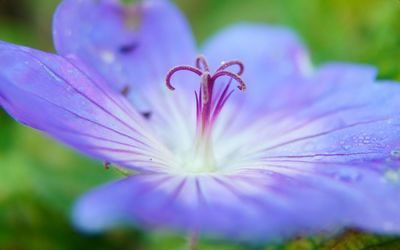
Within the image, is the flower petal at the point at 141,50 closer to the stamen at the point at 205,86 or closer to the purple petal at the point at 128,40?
the purple petal at the point at 128,40

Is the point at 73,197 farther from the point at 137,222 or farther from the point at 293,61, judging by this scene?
the point at 137,222

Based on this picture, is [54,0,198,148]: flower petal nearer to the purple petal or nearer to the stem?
the purple petal

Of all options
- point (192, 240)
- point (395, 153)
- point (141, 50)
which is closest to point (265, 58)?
point (141, 50)

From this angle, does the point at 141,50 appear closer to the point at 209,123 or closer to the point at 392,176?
the point at 209,123

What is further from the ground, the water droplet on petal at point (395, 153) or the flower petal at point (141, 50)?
the flower petal at point (141, 50)

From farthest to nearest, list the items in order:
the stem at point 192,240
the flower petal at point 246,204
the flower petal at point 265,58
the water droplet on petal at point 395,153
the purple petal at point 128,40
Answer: the flower petal at point 265,58 < the purple petal at point 128,40 < the water droplet on petal at point 395,153 < the stem at point 192,240 < the flower petal at point 246,204

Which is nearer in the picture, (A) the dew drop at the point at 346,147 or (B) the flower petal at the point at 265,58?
(A) the dew drop at the point at 346,147

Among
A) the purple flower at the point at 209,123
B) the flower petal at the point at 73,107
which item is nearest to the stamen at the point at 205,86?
the purple flower at the point at 209,123
